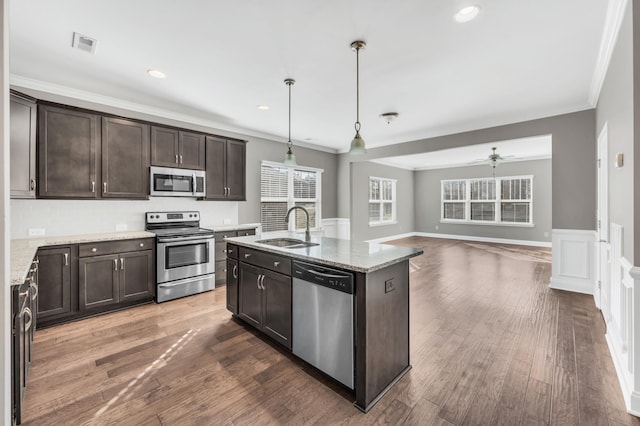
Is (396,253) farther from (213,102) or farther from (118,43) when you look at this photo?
(213,102)

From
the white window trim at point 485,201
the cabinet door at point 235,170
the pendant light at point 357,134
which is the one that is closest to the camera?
the pendant light at point 357,134

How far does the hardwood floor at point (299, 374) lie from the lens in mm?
1786

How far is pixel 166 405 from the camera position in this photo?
6.16 ft

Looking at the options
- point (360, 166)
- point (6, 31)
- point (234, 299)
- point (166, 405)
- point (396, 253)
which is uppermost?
point (360, 166)

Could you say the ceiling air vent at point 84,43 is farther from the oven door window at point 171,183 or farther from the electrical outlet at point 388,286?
the electrical outlet at point 388,286

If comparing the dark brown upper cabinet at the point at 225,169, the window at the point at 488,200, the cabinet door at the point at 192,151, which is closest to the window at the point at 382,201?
the window at the point at 488,200

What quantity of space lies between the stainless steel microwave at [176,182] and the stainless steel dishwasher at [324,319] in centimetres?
278

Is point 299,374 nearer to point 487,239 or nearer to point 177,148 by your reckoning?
point 177,148

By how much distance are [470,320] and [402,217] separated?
729cm

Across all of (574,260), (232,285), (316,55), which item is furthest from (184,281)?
(574,260)

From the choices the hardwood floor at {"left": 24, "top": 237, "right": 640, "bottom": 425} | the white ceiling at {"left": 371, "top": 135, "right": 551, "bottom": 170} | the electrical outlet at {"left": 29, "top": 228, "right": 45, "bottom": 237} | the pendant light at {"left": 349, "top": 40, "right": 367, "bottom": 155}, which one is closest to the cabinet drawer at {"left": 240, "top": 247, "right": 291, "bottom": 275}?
the hardwood floor at {"left": 24, "top": 237, "right": 640, "bottom": 425}

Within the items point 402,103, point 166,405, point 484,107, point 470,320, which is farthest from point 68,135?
point 484,107

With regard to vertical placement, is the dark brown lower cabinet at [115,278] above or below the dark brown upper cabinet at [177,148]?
below

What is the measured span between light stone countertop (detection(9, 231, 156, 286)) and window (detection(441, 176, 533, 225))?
945 cm
